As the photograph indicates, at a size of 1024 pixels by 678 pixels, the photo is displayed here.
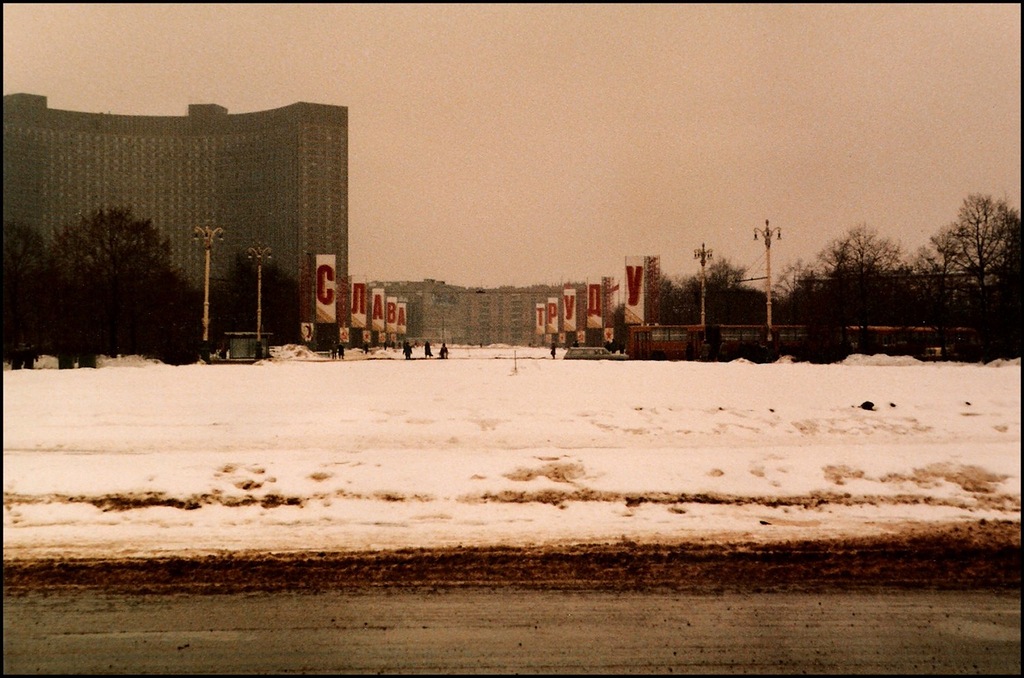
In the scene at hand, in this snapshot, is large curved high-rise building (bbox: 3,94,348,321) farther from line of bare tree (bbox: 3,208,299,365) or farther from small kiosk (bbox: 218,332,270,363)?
A: small kiosk (bbox: 218,332,270,363)

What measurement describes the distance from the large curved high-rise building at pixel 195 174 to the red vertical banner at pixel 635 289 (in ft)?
63.0

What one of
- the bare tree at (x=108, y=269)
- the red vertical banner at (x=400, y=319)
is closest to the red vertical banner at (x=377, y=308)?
the red vertical banner at (x=400, y=319)

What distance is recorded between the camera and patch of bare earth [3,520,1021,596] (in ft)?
18.0

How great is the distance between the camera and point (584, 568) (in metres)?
5.90

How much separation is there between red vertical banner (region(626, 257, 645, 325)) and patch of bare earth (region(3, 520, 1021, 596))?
37.1 m

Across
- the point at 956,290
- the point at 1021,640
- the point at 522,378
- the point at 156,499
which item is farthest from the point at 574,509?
the point at 956,290

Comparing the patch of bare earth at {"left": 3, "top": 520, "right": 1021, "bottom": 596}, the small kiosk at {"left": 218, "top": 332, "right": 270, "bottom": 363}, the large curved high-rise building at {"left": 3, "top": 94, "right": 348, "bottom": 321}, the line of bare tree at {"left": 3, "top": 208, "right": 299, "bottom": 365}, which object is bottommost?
the patch of bare earth at {"left": 3, "top": 520, "right": 1021, "bottom": 596}

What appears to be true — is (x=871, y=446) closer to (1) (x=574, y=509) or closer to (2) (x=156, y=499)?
(1) (x=574, y=509)

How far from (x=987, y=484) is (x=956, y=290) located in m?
44.1

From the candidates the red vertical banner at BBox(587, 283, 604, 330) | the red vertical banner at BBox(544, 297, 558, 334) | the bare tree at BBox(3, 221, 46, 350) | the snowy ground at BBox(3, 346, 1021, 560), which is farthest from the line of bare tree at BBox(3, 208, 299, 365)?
the red vertical banner at BBox(544, 297, 558, 334)

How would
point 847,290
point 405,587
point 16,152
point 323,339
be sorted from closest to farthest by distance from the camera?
1. point 405,587
2. point 16,152
3. point 847,290
4. point 323,339

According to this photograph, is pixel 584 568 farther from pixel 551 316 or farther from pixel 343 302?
pixel 551 316

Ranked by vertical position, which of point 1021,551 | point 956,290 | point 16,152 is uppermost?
point 16,152

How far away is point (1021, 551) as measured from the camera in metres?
6.47
